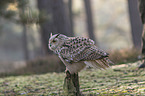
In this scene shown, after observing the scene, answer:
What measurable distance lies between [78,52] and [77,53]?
29 millimetres

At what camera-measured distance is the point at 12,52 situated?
197 feet

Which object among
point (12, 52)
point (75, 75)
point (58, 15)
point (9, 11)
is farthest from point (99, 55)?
point (12, 52)

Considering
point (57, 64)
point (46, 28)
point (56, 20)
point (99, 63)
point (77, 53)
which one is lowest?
point (57, 64)

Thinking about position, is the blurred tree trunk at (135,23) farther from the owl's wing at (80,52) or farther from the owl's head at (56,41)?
the owl's head at (56,41)

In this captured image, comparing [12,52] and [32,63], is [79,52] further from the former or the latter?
[12,52]

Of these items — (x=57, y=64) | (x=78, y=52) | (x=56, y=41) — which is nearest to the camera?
(x=78, y=52)

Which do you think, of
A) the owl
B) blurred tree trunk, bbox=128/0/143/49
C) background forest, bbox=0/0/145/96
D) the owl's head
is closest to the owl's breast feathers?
the owl

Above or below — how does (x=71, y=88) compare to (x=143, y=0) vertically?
below

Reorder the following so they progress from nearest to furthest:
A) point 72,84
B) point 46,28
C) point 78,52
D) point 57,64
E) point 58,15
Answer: point 78,52, point 72,84, point 57,64, point 58,15, point 46,28

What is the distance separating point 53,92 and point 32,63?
733cm

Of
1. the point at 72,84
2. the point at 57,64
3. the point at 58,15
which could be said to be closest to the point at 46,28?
the point at 58,15

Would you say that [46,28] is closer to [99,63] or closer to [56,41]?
[56,41]

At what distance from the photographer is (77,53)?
433 cm

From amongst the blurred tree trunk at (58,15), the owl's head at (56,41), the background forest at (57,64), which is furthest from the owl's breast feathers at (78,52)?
the blurred tree trunk at (58,15)
